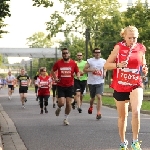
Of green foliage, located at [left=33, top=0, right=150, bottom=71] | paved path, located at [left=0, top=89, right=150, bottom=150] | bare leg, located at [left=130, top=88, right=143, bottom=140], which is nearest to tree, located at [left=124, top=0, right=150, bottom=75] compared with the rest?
green foliage, located at [left=33, top=0, right=150, bottom=71]

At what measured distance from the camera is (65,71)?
44.2 ft

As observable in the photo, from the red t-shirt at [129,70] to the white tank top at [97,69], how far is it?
723 centimetres

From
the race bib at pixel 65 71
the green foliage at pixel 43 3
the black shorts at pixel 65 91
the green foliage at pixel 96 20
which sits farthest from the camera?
the green foliage at pixel 96 20

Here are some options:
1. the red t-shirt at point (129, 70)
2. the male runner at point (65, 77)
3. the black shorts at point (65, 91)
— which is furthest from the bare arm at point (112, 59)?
the black shorts at point (65, 91)

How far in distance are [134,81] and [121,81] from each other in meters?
0.18

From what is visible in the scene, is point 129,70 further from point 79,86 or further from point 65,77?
point 79,86

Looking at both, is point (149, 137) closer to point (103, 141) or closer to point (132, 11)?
point (103, 141)

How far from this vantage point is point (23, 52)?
111 meters

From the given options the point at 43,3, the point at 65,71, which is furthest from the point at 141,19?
the point at 65,71

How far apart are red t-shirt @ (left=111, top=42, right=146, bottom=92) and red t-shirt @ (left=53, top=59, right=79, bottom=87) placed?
544cm

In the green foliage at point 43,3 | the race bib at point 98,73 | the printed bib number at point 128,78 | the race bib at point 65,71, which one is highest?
the green foliage at point 43,3

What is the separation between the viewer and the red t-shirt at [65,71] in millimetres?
13477

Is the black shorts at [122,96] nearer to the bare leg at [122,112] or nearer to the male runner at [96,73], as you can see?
the bare leg at [122,112]

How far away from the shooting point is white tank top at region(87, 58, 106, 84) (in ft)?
50.3
